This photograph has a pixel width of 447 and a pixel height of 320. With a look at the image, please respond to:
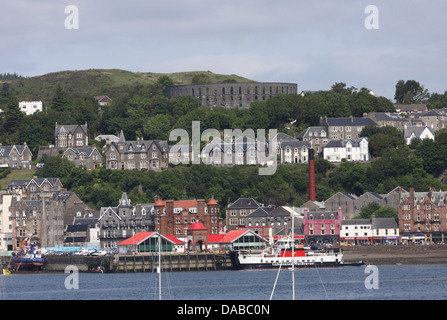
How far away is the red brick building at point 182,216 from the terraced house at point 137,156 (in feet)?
73.9

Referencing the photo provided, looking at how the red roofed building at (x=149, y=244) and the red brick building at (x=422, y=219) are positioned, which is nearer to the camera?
the red roofed building at (x=149, y=244)

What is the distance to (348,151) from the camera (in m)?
118

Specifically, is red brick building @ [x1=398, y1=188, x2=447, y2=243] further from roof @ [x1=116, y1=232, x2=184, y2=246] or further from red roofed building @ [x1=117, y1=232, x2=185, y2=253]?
roof @ [x1=116, y1=232, x2=184, y2=246]

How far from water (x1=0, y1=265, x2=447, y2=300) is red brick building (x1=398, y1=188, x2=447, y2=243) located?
40.2 feet

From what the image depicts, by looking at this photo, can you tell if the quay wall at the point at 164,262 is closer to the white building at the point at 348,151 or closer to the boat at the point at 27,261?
the boat at the point at 27,261

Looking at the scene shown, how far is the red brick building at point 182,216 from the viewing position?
309 ft

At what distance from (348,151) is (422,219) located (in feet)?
82.1

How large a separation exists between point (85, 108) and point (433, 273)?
78.2 metres

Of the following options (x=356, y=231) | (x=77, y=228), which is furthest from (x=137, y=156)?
(x=356, y=231)

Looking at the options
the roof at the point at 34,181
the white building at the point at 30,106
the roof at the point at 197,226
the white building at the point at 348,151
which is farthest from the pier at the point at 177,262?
the white building at the point at 30,106

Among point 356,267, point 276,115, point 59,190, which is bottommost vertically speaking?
point 356,267
